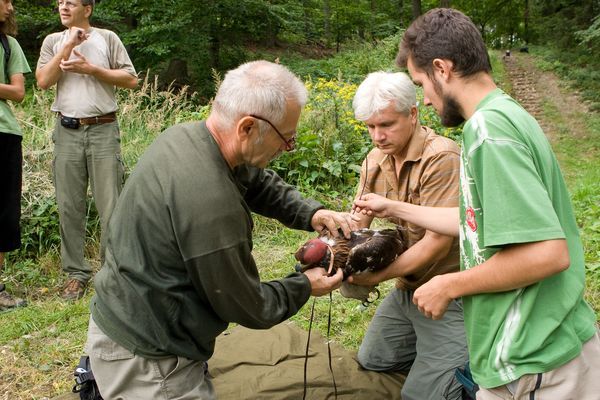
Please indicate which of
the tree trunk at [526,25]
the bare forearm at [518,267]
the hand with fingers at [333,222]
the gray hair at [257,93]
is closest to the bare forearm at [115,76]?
the hand with fingers at [333,222]

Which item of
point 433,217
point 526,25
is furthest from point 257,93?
point 526,25

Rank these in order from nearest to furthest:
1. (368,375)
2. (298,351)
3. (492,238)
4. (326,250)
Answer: (492,238) → (326,250) → (368,375) → (298,351)

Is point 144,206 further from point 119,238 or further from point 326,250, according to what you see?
point 326,250

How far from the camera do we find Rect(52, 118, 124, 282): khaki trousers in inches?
195

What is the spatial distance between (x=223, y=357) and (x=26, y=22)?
39.3 ft

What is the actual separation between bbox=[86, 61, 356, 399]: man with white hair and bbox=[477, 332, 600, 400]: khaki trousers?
1.01 metres

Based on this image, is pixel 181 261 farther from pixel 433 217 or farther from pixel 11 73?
pixel 11 73

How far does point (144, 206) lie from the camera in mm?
2180

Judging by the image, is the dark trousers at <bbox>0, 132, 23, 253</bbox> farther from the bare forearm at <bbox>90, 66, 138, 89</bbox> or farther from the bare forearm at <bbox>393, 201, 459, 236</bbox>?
the bare forearm at <bbox>393, 201, 459, 236</bbox>

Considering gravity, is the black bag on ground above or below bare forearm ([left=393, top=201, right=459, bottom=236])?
below

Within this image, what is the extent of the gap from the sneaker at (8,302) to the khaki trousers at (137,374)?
2.93 meters

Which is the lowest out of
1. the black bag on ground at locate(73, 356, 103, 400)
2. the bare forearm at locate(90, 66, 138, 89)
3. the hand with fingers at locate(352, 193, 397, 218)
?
the black bag on ground at locate(73, 356, 103, 400)

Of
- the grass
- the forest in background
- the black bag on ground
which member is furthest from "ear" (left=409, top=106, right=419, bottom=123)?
the forest in background

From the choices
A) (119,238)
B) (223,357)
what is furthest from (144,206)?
(223,357)
